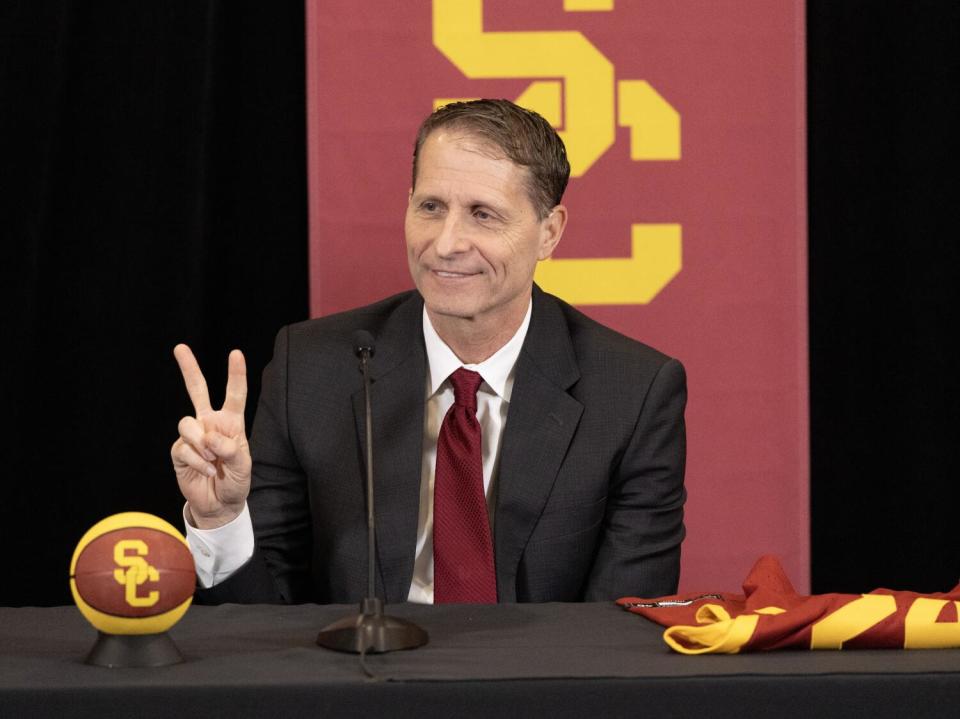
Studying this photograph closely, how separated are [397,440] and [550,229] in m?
0.56

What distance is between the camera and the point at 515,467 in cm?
230

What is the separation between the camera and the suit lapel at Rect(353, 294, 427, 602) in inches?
88.0

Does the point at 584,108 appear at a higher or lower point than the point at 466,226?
higher

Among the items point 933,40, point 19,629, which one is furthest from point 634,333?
point 19,629

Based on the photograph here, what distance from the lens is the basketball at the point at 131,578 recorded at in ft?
4.43

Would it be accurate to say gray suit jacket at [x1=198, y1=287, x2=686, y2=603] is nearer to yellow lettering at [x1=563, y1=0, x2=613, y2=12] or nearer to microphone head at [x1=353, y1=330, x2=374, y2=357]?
microphone head at [x1=353, y1=330, x2=374, y2=357]

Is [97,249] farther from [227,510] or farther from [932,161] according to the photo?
[932,161]

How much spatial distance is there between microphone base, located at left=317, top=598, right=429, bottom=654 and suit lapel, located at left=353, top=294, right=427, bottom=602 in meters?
0.77

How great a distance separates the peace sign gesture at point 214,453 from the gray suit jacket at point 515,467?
38 cm

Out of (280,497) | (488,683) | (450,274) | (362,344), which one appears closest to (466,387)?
(450,274)

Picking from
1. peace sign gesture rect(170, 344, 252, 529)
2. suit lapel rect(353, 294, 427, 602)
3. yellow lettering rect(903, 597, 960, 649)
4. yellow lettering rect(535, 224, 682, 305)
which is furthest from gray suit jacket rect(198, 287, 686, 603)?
yellow lettering rect(903, 597, 960, 649)

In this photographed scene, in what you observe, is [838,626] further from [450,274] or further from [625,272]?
[625,272]

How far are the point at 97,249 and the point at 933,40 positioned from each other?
2.10m

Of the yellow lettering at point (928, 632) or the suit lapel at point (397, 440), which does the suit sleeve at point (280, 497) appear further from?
the yellow lettering at point (928, 632)
